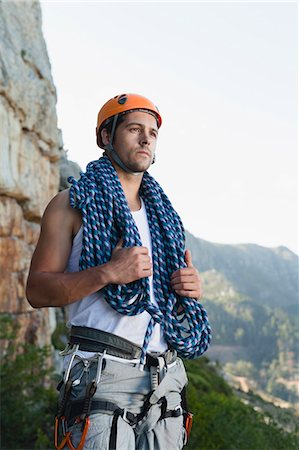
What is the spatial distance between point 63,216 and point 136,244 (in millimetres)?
Answer: 366

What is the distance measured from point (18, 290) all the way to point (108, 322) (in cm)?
1093

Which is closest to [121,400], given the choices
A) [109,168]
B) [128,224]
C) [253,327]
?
[128,224]

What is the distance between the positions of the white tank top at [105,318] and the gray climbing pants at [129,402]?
0.44ft

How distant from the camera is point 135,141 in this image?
262 cm

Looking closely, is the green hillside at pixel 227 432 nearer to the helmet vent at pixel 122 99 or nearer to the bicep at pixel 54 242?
the bicep at pixel 54 242

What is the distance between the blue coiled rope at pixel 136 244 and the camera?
234cm

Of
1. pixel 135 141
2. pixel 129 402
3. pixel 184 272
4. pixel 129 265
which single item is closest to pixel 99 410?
pixel 129 402

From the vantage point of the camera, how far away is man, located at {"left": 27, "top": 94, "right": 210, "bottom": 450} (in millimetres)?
2227

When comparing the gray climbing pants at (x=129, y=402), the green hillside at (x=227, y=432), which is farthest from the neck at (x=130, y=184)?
the green hillside at (x=227, y=432)

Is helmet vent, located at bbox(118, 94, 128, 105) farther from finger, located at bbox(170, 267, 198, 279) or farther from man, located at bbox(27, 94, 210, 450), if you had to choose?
finger, located at bbox(170, 267, 198, 279)

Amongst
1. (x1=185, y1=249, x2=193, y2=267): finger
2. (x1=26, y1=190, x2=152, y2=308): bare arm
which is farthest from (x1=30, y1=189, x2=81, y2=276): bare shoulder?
(x1=185, y1=249, x2=193, y2=267): finger

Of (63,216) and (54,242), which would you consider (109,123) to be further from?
(54,242)

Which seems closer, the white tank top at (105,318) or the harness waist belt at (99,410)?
the harness waist belt at (99,410)

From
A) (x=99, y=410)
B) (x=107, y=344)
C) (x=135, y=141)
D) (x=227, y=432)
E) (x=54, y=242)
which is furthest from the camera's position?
(x=227, y=432)
